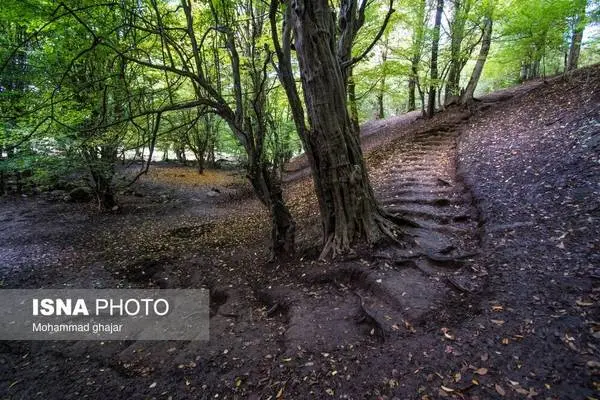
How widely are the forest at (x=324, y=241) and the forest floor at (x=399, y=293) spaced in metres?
0.02

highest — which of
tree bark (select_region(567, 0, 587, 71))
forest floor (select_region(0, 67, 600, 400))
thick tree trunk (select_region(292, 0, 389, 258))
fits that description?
tree bark (select_region(567, 0, 587, 71))

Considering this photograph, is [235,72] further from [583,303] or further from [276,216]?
[583,303]

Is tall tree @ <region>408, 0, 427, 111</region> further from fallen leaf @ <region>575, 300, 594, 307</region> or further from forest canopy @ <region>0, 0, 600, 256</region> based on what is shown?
fallen leaf @ <region>575, 300, 594, 307</region>

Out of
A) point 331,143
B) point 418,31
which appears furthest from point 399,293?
point 418,31

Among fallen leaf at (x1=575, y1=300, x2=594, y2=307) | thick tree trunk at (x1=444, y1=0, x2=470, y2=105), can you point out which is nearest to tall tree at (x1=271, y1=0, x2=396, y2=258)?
fallen leaf at (x1=575, y1=300, x2=594, y2=307)

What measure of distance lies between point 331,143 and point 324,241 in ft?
5.40

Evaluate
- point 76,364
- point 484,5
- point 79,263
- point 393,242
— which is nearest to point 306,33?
point 393,242

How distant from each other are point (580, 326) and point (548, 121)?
22.8 feet

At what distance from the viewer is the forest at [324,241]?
2.87 meters

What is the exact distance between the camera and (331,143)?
4.54 meters

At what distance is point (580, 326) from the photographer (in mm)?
2693

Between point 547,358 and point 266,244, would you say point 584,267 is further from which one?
point 266,244

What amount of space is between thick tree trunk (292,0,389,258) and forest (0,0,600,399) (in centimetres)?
3

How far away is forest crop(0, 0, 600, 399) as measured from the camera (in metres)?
2.87
